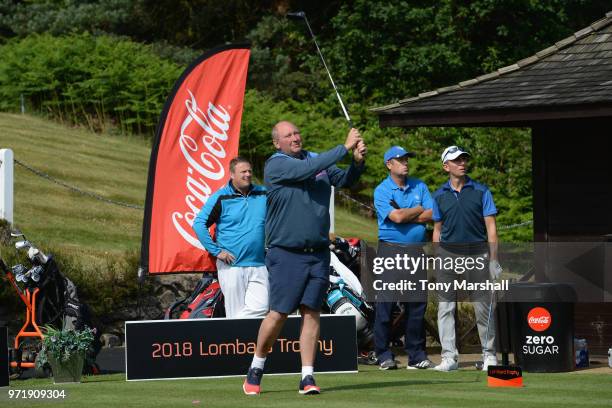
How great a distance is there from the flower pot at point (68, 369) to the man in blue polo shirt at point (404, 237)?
113 inches

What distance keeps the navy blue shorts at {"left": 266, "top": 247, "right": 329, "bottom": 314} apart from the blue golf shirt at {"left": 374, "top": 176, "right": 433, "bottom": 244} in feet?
9.21

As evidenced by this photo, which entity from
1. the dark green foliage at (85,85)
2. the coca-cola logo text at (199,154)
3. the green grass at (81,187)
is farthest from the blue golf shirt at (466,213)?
the dark green foliage at (85,85)

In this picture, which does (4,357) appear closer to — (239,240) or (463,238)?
(239,240)

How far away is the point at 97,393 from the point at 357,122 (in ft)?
75.8

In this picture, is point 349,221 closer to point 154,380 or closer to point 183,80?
point 183,80

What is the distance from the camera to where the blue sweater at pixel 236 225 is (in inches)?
499

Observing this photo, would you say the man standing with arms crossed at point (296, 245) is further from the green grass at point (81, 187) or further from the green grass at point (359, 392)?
the green grass at point (81, 187)

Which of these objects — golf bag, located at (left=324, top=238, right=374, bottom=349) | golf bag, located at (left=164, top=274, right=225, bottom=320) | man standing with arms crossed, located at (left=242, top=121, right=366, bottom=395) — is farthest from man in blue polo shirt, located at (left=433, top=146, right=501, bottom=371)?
man standing with arms crossed, located at (left=242, top=121, right=366, bottom=395)

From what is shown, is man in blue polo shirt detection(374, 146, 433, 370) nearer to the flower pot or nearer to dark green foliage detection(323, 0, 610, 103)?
the flower pot

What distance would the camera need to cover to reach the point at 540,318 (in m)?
12.7

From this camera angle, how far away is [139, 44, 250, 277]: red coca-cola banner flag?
15164 millimetres

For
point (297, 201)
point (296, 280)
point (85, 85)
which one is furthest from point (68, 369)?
point (85, 85)

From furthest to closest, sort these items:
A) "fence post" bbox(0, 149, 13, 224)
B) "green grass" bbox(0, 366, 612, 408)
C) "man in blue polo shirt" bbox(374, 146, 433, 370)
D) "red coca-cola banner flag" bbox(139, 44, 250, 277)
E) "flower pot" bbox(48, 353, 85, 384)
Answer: "fence post" bbox(0, 149, 13, 224)
"red coca-cola banner flag" bbox(139, 44, 250, 277)
"man in blue polo shirt" bbox(374, 146, 433, 370)
"flower pot" bbox(48, 353, 85, 384)
"green grass" bbox(0, 366, 612, 408)

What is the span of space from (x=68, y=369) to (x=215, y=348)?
1.25 meters
